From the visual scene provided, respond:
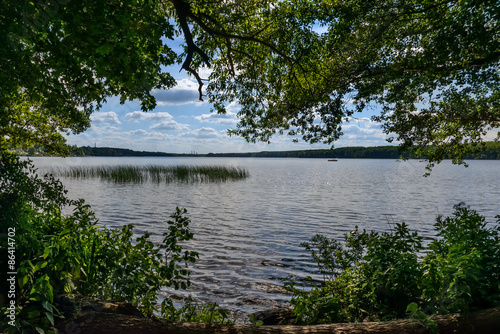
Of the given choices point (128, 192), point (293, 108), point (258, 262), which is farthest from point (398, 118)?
point (128, 192)

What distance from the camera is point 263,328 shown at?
4098 millimetres

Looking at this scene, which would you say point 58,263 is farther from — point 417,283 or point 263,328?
point 417,283

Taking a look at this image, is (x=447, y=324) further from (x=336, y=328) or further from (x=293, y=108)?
(x=293, y=108)

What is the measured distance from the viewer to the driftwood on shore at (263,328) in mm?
3664

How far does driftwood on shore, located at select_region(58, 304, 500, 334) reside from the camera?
366 cm

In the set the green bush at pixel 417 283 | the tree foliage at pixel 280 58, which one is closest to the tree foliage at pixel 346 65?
the tree foliage at pixel 280 58

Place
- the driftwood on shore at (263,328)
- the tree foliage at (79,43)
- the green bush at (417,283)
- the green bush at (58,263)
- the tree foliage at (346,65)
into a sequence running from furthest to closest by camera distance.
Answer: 1. the tree foliage at (346,65)
2. the tree foliage at (79,43)
3. the green bush at (417,283)
4. the driftwood on shore at (263,328)
5. the green bush at (58,263)

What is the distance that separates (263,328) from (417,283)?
2.62 metres

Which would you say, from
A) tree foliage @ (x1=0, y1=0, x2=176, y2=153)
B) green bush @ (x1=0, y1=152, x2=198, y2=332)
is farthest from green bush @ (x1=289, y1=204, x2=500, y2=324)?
tree foliage @ (x1=0, y1=0, x2=176, y2=153)

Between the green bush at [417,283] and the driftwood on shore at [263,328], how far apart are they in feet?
0.69

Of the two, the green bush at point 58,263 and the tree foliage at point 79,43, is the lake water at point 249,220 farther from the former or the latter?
the tree foliage at point 79,43

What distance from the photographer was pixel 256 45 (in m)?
10.8

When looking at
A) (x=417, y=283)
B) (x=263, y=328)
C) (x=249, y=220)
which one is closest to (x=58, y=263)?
(x=263, y=328)

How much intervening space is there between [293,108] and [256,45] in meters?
2.55
